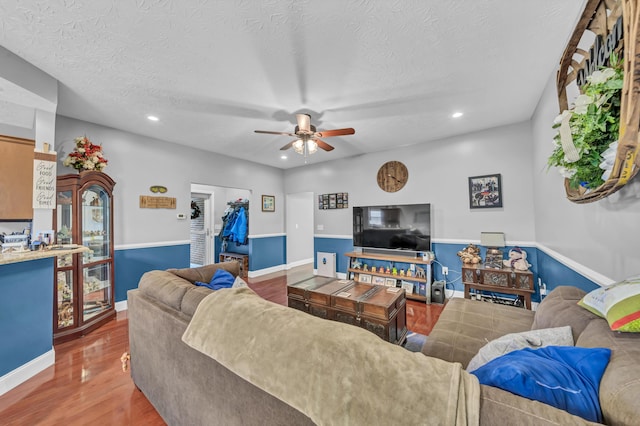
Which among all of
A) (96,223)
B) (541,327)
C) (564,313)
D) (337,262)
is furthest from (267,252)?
(564,313)

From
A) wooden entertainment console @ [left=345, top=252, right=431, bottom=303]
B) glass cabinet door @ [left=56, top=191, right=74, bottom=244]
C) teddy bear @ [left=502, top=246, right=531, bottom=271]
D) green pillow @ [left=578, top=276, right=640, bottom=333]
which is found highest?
glass cabinet door @ [left=56, top=191, right=74, bottom=244]

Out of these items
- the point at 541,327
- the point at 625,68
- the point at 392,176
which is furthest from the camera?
the point at 392,176

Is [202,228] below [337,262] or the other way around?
the other way around

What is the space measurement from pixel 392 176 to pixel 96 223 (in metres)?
4.43

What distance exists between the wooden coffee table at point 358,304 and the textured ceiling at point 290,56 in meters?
2.07

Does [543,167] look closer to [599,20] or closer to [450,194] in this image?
[450,194]

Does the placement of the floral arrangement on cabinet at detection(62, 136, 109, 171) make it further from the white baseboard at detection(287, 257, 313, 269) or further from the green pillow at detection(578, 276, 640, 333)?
the green pillow at detection(578, 276, 640, 333)

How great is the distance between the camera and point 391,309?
2270 mm

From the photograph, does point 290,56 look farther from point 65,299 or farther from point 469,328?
point 65,299

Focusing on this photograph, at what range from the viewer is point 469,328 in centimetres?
170

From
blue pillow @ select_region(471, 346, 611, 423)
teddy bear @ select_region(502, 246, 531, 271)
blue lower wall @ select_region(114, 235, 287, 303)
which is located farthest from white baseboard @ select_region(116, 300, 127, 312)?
teddy bear @ select_region(502, 246, 531, 271)

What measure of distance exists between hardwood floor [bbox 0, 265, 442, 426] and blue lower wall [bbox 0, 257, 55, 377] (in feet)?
0.72

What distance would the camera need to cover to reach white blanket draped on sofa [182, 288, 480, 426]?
0.61 metres

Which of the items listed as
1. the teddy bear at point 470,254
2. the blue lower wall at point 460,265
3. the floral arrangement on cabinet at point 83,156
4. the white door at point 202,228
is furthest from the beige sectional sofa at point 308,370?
the white door at point 202,228
